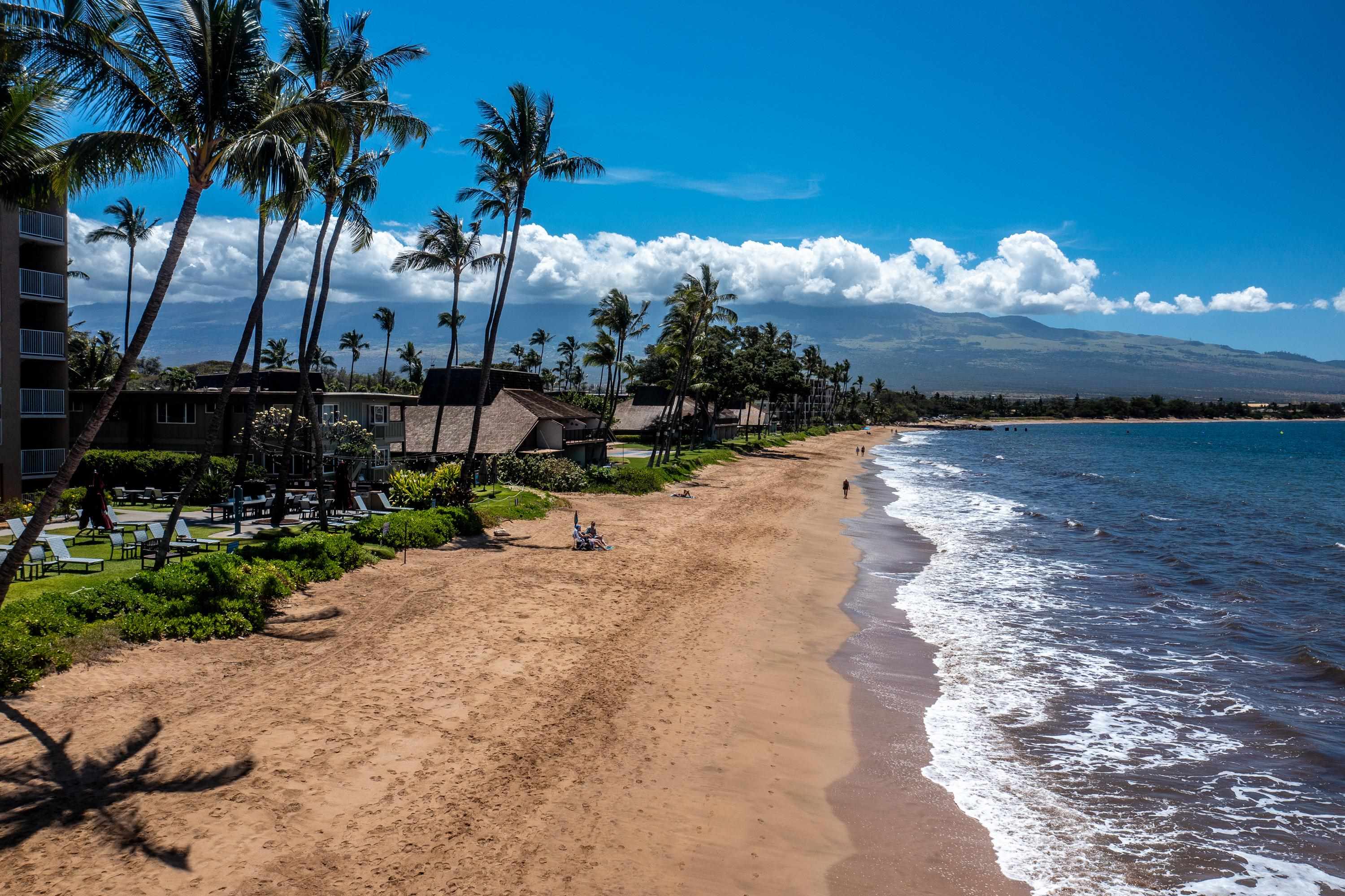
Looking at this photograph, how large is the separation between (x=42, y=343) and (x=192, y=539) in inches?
508

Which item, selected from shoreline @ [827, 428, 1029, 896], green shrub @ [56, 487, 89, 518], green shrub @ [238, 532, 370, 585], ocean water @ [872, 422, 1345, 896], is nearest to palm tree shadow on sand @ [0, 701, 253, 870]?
shoreline @ [827, 428, 1029, 896]

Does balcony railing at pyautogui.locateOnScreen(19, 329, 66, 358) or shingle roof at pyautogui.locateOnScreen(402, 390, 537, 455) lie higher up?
balcony railing at pyautogui.locateOnScreen(19, 329, 66, 358)

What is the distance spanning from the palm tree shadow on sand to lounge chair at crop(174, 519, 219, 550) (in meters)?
8.30

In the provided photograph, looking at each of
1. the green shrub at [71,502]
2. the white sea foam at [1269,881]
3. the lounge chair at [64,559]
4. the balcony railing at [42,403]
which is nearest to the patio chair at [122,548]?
the lounge chair at [64,559]

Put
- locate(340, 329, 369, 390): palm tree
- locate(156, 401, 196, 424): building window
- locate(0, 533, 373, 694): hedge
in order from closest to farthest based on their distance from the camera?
locate(0, 533, 373, 694): hedge
locate(156, 401, 196, 424): building window
locate(340, 329, 369, 390): palm tree

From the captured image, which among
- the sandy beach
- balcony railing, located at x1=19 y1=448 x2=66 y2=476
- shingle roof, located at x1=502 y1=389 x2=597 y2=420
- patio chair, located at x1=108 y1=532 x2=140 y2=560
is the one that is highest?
shingle roof, located at x1=502 y1=389 x2=597 y2=420

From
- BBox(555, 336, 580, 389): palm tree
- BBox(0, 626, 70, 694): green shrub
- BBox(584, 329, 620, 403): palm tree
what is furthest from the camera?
BBox(555, 336, 580, 389): palm tree

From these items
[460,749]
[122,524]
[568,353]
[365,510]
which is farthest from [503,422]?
[568,353]

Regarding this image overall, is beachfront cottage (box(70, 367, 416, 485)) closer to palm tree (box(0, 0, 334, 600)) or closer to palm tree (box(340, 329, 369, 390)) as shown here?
palm tree (box(0, 0, 334, 600))

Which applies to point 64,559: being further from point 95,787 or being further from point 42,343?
point 42,343

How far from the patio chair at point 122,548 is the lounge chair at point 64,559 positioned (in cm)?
109

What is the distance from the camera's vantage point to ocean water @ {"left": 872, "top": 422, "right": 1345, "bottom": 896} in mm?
8453

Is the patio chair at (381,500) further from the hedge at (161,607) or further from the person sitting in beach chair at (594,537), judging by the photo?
the hedge at (161,607)

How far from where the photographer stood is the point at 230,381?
17.3 meters
